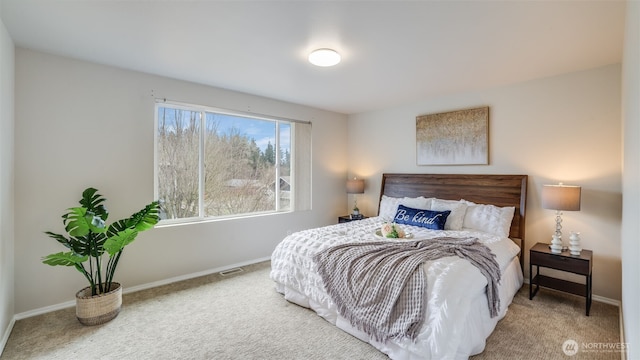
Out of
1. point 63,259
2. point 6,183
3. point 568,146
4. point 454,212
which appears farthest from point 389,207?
point 6,183

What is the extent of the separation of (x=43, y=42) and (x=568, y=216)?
5.55 m

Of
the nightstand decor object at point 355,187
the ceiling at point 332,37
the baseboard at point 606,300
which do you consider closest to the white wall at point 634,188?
the ceiling at point 332,37

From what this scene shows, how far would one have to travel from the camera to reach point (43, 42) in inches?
96.7

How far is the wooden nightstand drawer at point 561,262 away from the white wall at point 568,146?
0.55 m

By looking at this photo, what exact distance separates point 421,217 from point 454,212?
0.42m

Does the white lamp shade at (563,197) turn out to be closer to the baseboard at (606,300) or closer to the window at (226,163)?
the baseboard at (606,300)

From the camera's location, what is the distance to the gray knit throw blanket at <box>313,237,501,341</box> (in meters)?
1.96

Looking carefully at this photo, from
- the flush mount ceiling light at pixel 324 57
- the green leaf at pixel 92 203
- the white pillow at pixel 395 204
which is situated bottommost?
the white pillow at pixel 395 204

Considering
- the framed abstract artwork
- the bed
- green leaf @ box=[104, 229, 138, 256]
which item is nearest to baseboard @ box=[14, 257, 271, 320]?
green leaf @ box=[104, 229, 138, 256]

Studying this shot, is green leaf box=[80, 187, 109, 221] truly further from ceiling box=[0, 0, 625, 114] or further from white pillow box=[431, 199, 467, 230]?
white pillow box=[431, 199, 467, 230]

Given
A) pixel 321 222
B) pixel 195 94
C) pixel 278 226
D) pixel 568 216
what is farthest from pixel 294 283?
pixel 568 216

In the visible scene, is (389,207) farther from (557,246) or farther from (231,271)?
(231,271)

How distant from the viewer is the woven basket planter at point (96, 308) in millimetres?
2426

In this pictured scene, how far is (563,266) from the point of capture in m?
2.75
